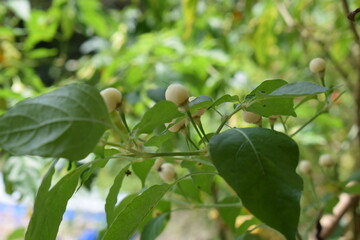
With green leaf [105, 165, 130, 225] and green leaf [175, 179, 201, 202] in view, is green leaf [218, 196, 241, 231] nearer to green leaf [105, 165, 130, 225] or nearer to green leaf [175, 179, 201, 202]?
green leaf [175, 179, 201, 202]

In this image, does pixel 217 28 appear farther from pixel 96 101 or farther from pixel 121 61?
pixel 96 101

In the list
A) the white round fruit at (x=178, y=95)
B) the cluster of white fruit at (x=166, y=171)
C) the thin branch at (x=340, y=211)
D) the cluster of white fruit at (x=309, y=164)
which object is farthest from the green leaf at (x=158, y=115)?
the thin branch at (x=340, y=211)

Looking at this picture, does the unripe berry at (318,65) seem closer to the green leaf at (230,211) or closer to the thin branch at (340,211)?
the green leaf at (230,211)

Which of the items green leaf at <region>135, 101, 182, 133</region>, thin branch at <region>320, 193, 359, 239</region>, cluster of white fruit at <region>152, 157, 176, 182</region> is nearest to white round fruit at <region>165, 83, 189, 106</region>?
green leaf at <region>135, 101, 182, 133</region>

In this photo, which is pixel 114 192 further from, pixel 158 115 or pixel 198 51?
pixel 198 51

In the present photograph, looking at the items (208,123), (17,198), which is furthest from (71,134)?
(208,123)
